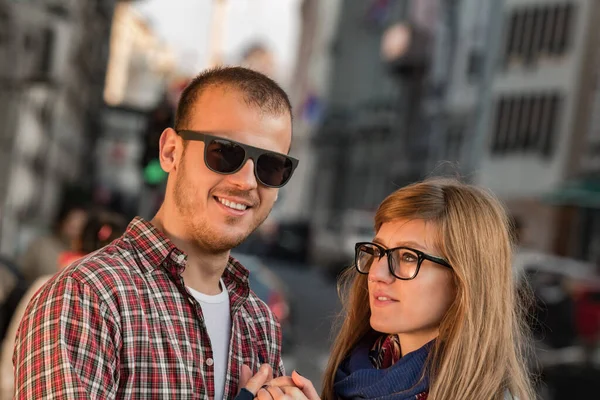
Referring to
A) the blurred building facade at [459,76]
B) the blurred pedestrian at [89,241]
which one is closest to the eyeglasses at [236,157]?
the blurred pedestrian at [89,241]

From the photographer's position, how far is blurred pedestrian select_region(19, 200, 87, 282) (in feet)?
26.1

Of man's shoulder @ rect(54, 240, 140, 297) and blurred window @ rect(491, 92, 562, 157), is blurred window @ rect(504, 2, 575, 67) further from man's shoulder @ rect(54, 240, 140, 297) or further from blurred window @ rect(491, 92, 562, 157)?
man's shoulder @ rect(54, 240, 140, 297)

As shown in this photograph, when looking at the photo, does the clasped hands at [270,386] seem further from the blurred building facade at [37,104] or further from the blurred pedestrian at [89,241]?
the blurred building facade at [37,104]

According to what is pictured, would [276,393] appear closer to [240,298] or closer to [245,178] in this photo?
[240,298]

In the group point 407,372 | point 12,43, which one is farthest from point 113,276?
point 12,43

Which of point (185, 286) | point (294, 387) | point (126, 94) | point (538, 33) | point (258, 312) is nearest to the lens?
point (185, 286)

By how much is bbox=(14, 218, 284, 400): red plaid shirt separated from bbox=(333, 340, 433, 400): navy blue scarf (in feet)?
1.38

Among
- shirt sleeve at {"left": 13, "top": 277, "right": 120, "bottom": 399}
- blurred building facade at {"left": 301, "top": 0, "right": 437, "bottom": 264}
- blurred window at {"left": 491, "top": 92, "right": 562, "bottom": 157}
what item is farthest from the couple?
blurred building facade at {"left": 301, "top": 0, "right": 437, "bottom": 264}

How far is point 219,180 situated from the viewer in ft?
9.46

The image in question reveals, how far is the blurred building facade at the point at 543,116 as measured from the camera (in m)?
33.8

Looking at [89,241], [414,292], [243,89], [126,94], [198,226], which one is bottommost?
[89,241]

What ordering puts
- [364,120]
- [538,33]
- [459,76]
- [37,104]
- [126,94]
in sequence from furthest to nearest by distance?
[126,94] < [364,120] < [459,76] < [538,33] < [37,104]

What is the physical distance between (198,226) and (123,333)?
392 millimetres

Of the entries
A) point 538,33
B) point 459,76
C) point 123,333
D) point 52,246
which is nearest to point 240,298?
point 123,333
